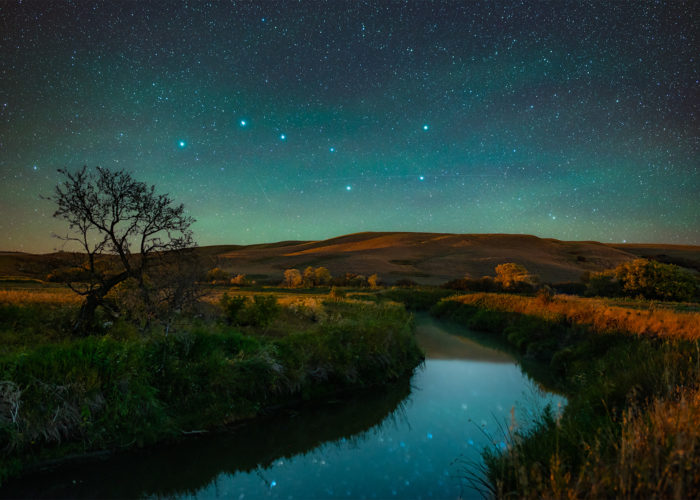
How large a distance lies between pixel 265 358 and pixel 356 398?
3.35m

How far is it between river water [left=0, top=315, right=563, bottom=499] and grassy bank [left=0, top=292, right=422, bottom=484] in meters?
0.45

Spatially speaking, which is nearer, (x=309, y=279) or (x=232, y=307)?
(x=232, y=307)

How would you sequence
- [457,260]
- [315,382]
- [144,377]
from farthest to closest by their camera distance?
[457,260]
[315,382]
[144,377]

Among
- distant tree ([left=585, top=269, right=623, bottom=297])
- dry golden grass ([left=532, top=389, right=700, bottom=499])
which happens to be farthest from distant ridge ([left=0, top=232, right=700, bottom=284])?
dry golden grass ([left=532, top=389, right=700, bottom=499])

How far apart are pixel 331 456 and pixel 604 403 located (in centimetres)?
559

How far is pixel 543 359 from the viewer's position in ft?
59.2

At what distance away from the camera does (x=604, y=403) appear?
582 cm

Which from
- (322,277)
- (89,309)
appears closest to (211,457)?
(89,309)

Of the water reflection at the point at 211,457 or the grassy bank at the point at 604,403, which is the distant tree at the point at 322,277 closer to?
the grassy bank at the point at 604,403

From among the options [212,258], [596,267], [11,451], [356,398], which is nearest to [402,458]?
[356,398]

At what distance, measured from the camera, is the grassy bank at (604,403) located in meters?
4.09

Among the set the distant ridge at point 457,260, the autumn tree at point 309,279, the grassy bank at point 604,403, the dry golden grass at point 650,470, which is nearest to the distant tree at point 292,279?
the autumn tree at point 309,279

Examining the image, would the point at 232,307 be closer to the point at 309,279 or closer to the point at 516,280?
the point at 309,279

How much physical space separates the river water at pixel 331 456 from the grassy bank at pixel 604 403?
1.42m
